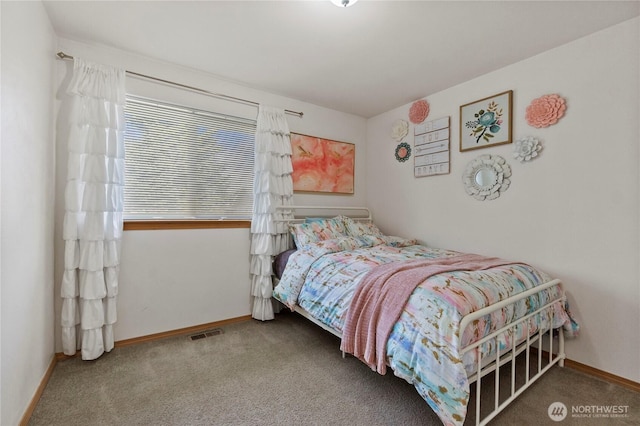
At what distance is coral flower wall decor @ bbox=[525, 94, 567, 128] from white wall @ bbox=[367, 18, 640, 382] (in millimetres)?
48

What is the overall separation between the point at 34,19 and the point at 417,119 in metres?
3.18

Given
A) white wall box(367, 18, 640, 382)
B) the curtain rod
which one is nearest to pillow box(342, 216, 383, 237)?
→ white wall box(367, 18, 640, 382)

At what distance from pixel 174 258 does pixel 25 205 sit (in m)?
1.15

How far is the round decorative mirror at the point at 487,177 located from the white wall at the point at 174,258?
1964mm

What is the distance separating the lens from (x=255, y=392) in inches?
69.0

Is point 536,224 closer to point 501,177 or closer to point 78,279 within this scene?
point 501,177

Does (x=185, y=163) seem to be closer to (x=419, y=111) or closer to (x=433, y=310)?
(x=433, y=310)

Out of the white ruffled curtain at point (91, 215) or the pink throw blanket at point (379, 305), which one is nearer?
the pink throw blanket at point (379, 305)

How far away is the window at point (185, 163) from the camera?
95.5 inches

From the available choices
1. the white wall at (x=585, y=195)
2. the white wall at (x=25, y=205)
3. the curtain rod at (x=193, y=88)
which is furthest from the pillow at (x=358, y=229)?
the white wall at (x=25, y=205)

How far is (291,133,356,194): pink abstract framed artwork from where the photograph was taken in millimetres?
3281

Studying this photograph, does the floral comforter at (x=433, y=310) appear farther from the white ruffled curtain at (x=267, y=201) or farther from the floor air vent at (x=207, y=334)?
the floor air vent at (x=207, y=334)

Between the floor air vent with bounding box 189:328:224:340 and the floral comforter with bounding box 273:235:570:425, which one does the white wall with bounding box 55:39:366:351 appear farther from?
the floral comforter with bounding box 273:235:570:425

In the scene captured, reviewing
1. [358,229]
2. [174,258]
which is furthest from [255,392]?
[358,229]
